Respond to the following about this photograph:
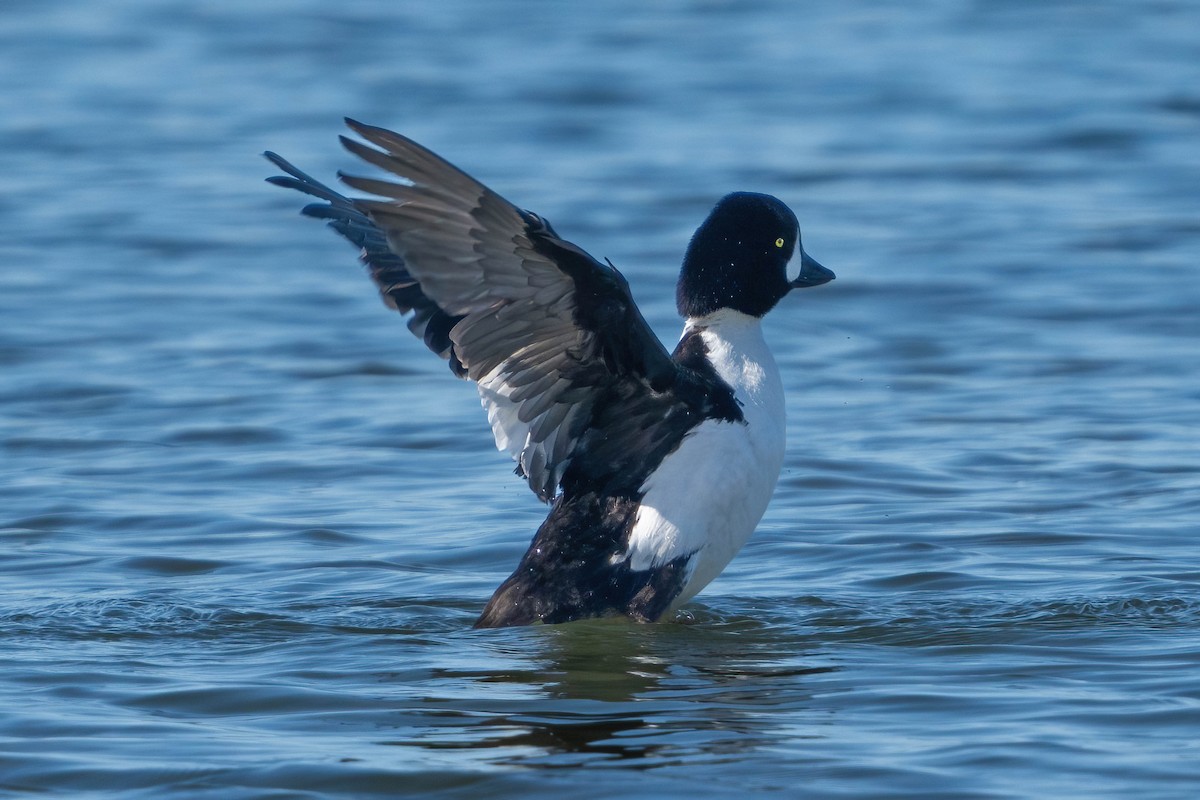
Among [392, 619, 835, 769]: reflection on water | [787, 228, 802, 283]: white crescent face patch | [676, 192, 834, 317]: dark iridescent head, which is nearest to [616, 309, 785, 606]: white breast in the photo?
[392, 619, 835, 769]: reflection on water

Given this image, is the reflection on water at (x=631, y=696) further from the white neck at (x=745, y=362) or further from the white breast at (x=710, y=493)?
the white neck at (x=745, y=362)

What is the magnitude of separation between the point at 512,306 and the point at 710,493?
3.50 feet

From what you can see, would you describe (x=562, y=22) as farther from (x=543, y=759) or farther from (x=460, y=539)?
(x=543, y=759)

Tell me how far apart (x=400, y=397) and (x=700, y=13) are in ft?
46.5

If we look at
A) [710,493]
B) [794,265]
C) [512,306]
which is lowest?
[710,493]

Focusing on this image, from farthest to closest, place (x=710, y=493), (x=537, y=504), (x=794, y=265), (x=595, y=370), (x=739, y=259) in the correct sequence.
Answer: (x=537, y=504), (x=794, y=265), (x=739, y=259), (x=710, y=493), (x=595, y=370)

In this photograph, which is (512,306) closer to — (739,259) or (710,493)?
(710,493)

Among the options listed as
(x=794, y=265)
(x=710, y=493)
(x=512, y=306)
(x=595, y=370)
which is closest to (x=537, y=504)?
(x=794, y=265)

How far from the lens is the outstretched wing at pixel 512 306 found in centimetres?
573

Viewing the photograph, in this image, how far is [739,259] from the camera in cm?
716

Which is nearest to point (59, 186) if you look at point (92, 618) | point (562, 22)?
point (562, 22)

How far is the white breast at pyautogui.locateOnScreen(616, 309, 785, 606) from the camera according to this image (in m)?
6.60

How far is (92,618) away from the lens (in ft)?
22.5

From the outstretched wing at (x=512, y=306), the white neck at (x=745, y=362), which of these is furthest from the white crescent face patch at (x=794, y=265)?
the outstretched wing at (x=512, y=306)
